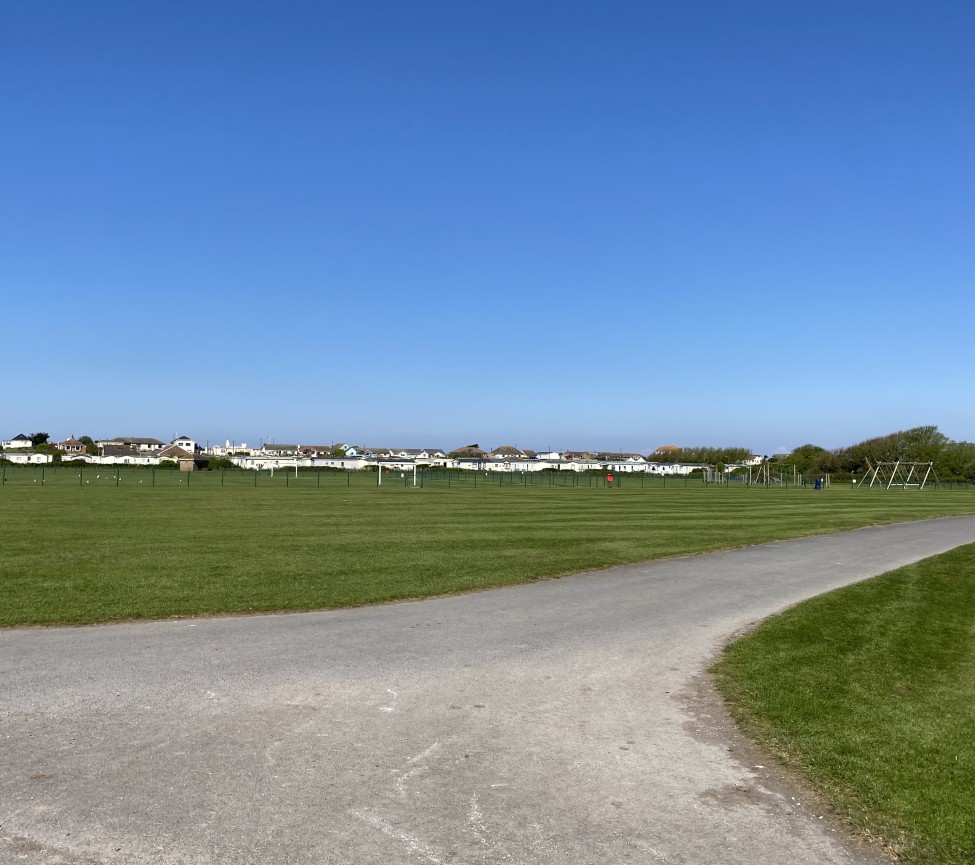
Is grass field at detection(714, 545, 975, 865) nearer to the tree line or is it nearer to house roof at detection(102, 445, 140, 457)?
the tree line

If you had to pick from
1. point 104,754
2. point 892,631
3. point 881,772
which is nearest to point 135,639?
point 104,754

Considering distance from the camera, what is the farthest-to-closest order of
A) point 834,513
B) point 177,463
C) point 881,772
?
point 177,463
point 834,513
point 881,772

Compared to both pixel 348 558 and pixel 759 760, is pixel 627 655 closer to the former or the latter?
pixel 759 760

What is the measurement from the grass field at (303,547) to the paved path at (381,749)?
2.07 metres

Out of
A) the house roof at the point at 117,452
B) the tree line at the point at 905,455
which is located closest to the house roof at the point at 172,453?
the house roof at the point at 117,452

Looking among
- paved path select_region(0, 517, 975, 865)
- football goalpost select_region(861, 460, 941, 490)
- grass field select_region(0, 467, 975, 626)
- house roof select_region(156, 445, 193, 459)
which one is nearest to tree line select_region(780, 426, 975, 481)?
football goalpost select_region(861, 460, 941, 490)

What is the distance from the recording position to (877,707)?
309 inches

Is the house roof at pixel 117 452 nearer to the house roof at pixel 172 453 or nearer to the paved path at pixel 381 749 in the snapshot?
the house roof at pixel 172 453

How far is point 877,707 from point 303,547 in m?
14.5

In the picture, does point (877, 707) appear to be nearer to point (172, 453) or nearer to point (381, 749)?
point (381, 749)

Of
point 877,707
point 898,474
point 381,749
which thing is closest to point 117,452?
point 898,474

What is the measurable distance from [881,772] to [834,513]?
32619 millimetres

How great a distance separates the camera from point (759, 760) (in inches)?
254

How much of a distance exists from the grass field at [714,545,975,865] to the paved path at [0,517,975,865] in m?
0.41
